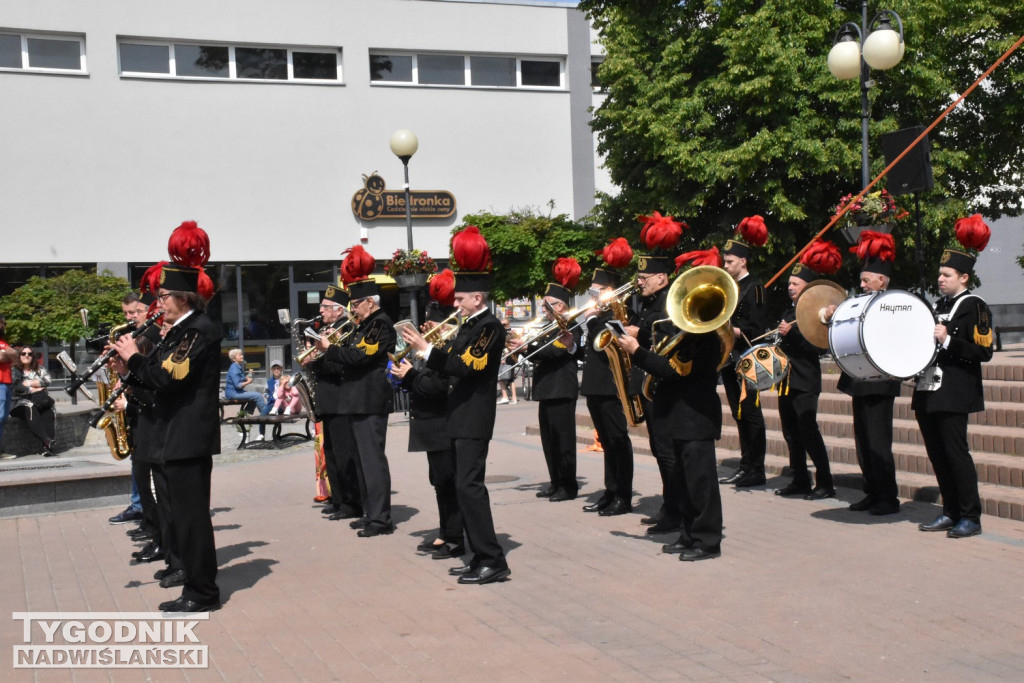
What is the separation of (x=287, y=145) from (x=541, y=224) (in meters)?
7.66

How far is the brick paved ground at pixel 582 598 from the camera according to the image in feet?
17.0

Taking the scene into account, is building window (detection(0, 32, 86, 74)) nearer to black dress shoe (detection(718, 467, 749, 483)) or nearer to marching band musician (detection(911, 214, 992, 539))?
black dress shoe (detection(718, 467, 749, 483))

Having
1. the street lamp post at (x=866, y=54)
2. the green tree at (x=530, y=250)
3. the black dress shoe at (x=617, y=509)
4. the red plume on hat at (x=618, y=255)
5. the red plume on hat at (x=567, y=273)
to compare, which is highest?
the street lamp post at (x=866, y=54)

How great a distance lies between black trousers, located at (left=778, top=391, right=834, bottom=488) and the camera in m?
9.24

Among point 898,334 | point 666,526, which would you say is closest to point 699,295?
point 898,334

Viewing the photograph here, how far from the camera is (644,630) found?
5.70 metres

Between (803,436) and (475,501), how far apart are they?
3.74m

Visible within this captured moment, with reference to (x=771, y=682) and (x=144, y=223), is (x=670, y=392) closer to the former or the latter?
(x=771, y=682)

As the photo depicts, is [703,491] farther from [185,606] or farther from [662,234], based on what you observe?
[185,606]

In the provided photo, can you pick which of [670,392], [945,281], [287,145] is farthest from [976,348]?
[287,145]

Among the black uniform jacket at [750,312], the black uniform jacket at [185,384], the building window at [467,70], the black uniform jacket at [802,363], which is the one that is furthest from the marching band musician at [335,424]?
the building window at [467,70]

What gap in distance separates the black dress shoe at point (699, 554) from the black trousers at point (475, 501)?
1.28 meters

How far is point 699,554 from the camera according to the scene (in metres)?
7.23

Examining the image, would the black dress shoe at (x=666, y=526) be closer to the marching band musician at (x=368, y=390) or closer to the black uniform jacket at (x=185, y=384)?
the marching band musician at (x=368, y=390)
